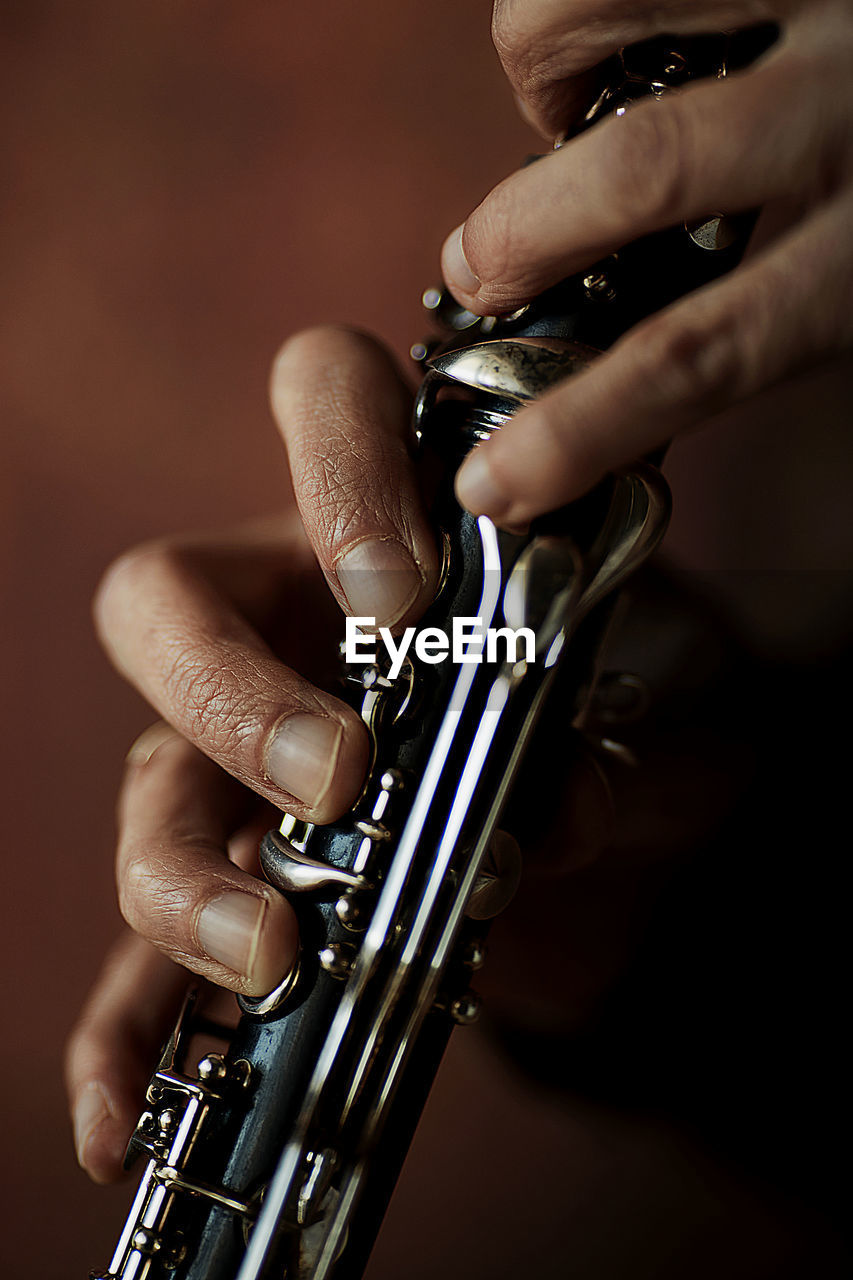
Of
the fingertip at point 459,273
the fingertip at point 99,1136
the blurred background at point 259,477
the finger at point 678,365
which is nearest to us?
the finger at point 678,365

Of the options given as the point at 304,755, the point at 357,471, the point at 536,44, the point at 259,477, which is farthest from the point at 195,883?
the point at 259,477

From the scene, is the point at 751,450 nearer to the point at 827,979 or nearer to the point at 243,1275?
the point at 827,979

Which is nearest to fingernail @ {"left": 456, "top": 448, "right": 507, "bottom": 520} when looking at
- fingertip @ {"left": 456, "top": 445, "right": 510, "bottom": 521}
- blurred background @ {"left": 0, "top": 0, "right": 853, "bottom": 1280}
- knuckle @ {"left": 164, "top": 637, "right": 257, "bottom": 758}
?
fingertip @ {"left": 456, "top": 445, "right": 510, "bottom": 521}

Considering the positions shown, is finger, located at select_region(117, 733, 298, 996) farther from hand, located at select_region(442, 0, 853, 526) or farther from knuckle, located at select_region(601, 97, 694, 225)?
knuckle, located at select_region(601, 97, 694, 225)

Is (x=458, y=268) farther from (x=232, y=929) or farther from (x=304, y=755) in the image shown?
(x=232, y=929)

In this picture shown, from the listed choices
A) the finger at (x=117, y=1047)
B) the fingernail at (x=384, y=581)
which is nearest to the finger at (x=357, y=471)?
the fingernail at (x=384, y=581)

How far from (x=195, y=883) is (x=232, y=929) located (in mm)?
69

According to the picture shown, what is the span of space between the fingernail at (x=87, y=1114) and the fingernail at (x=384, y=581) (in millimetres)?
390

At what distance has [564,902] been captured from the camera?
973 mm

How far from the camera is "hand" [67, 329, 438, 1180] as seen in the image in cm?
44

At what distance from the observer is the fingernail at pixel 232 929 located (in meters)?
0.44

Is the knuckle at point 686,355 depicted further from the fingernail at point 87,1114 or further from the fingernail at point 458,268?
the fingernail at point 87,1114

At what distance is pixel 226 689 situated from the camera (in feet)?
1.65

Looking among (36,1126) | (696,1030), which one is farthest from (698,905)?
(36,1126)
